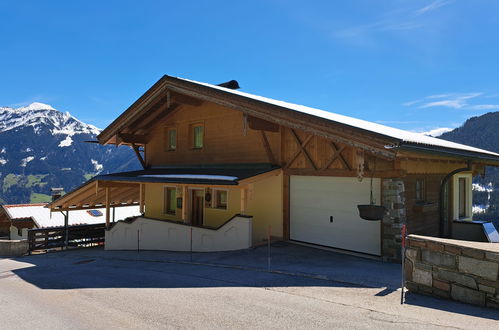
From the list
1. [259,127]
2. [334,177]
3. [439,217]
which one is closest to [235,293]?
[334,177]

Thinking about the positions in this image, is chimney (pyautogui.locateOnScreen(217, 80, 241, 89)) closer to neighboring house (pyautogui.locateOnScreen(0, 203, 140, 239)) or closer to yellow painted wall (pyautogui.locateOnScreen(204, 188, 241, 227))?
yellow painted wall (pyautogui.locateOnScreen(204, 188, 241, 227))

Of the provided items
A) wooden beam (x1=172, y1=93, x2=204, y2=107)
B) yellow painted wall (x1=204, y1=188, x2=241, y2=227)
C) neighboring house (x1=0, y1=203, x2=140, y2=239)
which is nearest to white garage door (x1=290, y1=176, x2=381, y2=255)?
yellow painted wall (x1=204, y1=188, x2=241, y2=227)

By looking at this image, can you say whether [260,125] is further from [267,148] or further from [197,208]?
[197,208]

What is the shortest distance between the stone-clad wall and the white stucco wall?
6.14 m

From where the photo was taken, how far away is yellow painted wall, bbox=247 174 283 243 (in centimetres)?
1308

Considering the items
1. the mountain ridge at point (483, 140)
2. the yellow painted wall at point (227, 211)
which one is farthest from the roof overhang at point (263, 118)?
Answer: the mountain ridge at point (483, 140)

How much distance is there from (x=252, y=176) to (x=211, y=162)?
14.2 feet

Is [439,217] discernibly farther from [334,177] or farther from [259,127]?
[259,127]

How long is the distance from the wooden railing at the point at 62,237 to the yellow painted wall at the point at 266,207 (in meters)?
11.5

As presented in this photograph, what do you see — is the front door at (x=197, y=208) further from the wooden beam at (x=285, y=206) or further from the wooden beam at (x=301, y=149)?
the wooden beam at (x=301, y=149)

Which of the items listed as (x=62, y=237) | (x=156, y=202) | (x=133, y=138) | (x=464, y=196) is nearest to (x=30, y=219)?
(x=62, y=237)

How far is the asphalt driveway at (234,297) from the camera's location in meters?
5.69

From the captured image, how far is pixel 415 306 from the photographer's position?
238 inches

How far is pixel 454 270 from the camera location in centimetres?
606
